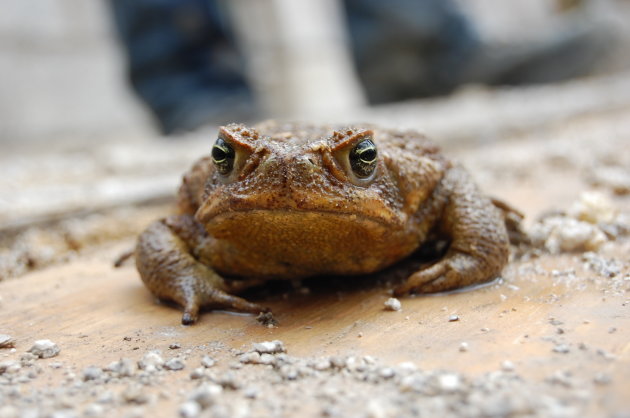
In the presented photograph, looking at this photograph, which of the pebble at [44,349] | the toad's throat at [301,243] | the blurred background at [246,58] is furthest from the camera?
the blurred background at [246,58]

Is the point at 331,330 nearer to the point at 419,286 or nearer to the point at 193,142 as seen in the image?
the point at 419,286

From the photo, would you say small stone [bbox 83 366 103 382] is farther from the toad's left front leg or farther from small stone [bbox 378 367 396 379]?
the toad's left front leg

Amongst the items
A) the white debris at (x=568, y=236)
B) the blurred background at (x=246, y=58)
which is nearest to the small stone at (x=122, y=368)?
the white debris at (x=568, y=236)

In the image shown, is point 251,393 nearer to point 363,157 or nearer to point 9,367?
point 9,367

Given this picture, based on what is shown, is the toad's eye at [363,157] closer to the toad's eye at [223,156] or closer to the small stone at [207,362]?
the toad's eye at [223,156]

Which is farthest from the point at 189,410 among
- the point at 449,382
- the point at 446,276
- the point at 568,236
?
the point at 568,236

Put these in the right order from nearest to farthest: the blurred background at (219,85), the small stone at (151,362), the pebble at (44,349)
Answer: the small stone at (151,362) < the pebble at (44,349) < the blurred background at (219,85)

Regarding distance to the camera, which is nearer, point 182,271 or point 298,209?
point 298,209
